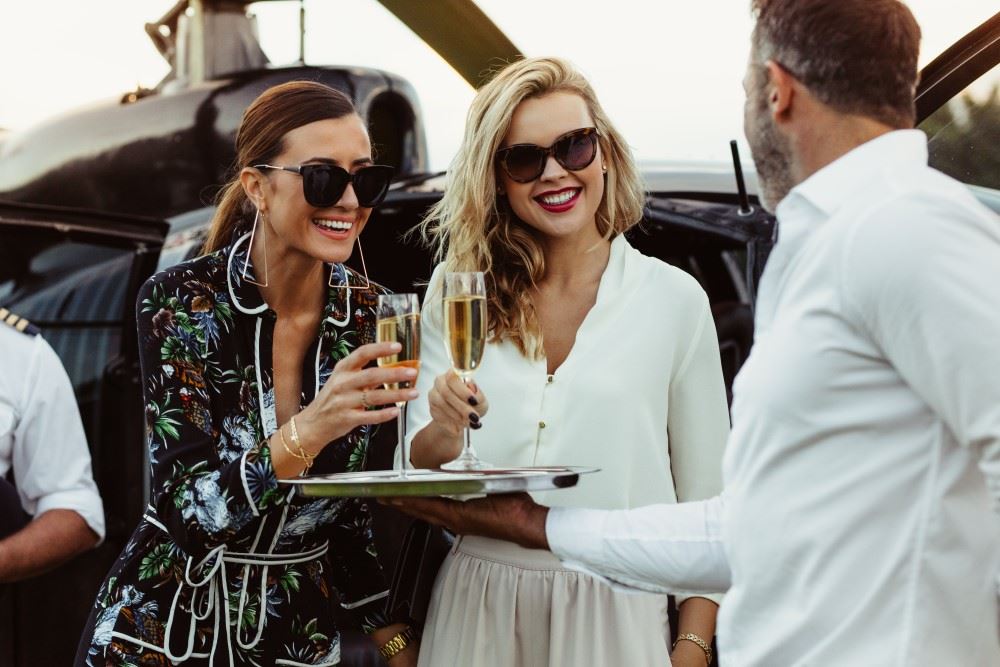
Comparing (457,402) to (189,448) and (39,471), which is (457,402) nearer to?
(189,448)

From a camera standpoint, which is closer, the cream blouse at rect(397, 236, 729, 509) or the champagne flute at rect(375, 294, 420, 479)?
the champagne flute at rect(375, 294, 420, 479)

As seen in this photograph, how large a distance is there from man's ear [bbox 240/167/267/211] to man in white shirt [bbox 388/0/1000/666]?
3.75ft

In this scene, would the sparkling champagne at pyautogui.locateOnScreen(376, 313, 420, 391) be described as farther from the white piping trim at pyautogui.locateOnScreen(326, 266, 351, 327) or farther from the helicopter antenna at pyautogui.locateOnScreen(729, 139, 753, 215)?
the helicopter antenna at pyautogui.locateOnScreen(729, 139, 753, 215)

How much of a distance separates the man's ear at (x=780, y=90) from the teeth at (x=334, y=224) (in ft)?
3.30

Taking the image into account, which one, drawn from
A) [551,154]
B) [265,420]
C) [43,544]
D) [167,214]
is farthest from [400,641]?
[167,214]

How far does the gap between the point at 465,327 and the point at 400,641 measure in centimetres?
78

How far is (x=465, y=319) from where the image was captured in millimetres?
2146

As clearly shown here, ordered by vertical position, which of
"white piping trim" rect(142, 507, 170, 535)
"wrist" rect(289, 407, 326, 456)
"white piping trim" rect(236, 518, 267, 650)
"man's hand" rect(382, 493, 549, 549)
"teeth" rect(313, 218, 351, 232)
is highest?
"teeth" rect(313, 218, 351, 232)

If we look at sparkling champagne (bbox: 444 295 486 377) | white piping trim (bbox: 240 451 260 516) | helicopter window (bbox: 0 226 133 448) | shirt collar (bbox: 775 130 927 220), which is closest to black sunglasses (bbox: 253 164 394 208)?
sparkling champagne (bbox: 444 295 486 377)

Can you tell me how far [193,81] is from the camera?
693cm

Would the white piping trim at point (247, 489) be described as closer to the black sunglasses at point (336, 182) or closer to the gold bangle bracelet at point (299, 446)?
the gold bangle bracelet at point (299, 446)

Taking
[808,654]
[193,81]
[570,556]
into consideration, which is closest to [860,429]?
[808,654]

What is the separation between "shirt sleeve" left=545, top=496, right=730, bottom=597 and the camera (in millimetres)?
1905

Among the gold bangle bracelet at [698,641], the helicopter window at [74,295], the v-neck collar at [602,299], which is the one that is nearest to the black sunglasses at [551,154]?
the v-neck collar at [602,299]
